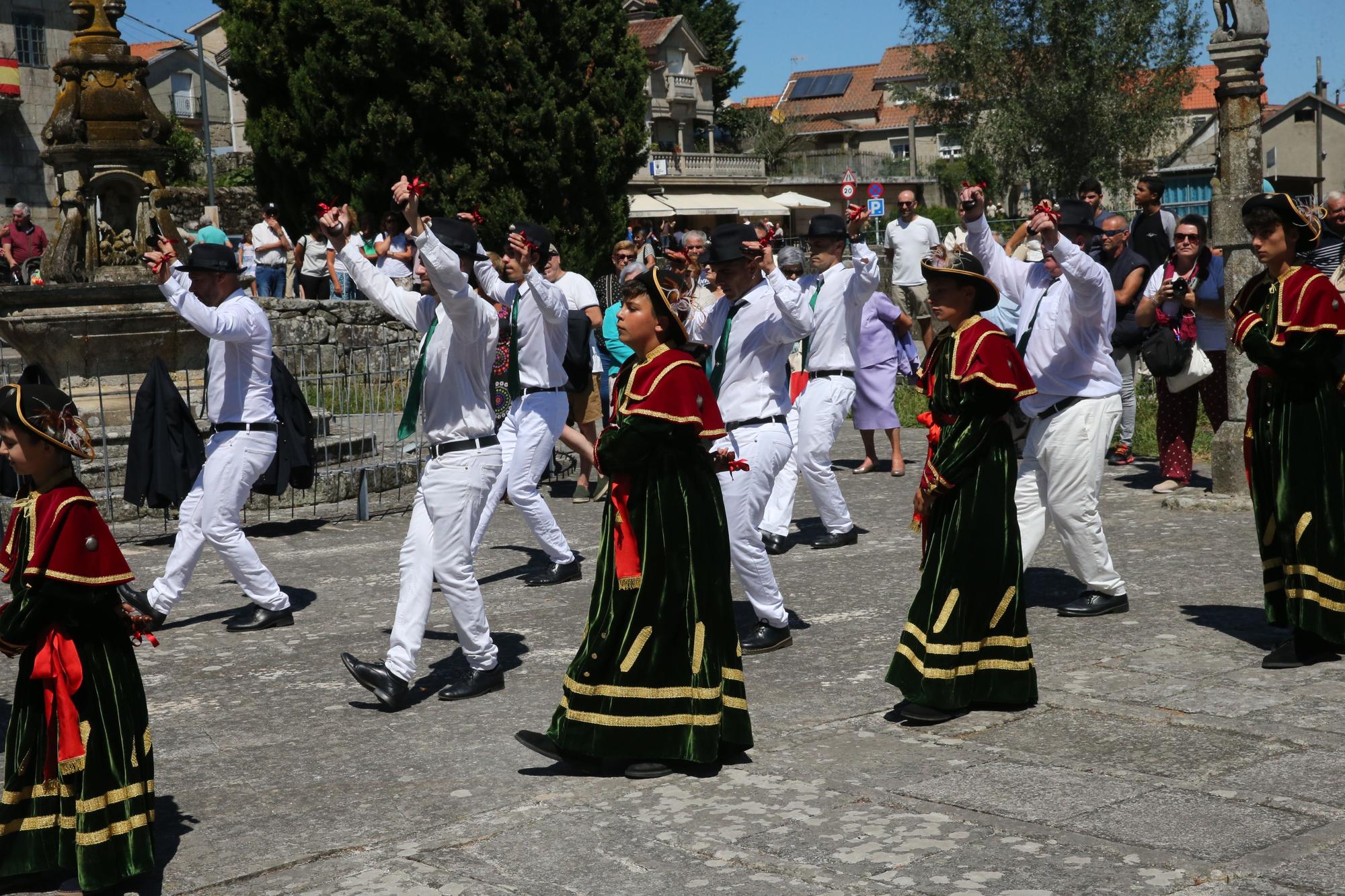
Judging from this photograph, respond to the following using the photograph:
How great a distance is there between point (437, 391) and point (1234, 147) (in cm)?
610

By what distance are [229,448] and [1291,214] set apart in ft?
17.4

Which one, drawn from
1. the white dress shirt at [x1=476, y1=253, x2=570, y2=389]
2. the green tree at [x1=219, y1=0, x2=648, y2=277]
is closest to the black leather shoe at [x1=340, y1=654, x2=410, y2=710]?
the white dress shirt at [x1=476, y1=253, x2=570, y2=389]

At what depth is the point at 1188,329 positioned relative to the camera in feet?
36.0

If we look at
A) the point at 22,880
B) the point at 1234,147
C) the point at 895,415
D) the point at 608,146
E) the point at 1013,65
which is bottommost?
the point at 22,880

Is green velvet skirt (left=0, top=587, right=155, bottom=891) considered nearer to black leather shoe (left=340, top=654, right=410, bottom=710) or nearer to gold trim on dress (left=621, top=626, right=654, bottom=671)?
gold trim on dress (left=621, top=626, right=654, bottom=671)

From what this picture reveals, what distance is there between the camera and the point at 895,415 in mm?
12609

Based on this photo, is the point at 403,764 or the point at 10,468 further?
the point at 403,764

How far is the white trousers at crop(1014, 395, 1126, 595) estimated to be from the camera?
7.47 metres

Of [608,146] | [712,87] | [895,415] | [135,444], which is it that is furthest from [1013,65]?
[135,444]

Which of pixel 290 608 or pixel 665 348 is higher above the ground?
pixel 665 348

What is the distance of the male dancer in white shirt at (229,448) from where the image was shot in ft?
26.2

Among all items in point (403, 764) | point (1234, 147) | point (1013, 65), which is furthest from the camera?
point (1013, 65)

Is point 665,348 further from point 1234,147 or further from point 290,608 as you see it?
point 1234,147

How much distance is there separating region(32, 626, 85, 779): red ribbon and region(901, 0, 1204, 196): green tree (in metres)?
42.0
